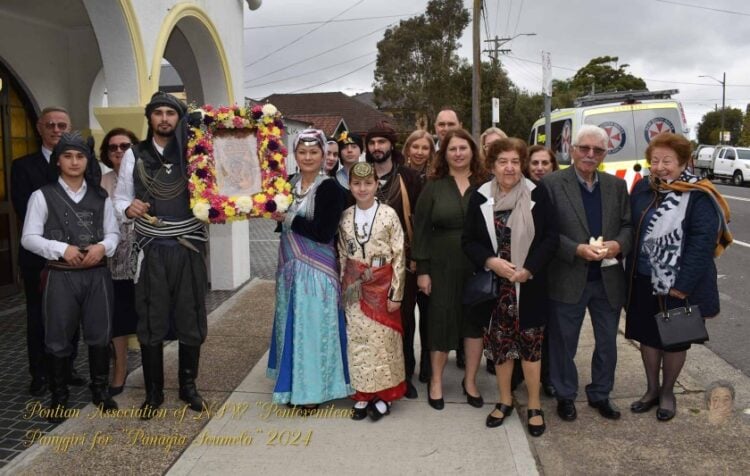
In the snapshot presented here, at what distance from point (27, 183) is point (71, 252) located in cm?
95

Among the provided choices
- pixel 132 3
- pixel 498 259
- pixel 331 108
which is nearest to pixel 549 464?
pixel 498 259

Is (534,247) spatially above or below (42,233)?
below

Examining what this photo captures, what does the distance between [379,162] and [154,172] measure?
1.56 meters

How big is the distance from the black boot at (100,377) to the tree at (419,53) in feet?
125

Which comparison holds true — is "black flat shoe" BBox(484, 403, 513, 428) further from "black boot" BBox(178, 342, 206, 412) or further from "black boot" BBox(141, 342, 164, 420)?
"black boot" BBox(141, 342, 164, 420)

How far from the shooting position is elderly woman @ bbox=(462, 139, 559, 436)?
3.68 m

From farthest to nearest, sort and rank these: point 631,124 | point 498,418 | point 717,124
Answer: point 717,124 → point 631,124 → point 498,418

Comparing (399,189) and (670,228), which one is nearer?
(670,228)

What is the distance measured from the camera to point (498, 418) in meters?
3.83

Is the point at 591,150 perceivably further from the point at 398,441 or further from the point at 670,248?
the point at 398,441

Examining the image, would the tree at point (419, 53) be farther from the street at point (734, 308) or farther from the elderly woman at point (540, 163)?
the elderly woman at point (540, 163)

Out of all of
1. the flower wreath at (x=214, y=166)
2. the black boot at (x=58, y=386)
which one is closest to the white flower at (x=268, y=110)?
the flower wreath at (x=214, y=166)

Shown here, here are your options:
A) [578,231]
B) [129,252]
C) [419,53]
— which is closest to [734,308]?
[578,231]

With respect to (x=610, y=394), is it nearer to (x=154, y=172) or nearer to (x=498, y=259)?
(x=498, y=259)
